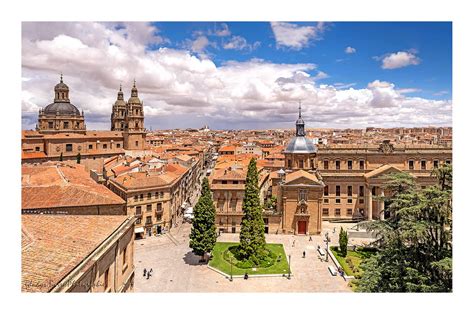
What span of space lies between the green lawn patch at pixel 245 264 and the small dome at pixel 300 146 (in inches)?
344

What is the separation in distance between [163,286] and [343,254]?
1169 centimetres

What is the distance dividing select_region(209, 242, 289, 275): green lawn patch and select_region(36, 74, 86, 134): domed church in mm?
35222

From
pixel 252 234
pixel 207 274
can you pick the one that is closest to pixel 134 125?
pixel 252 234

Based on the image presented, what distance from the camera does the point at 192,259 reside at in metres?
21.4

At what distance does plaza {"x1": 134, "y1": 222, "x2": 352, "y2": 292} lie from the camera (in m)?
17.5

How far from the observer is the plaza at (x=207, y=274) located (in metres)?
17.5

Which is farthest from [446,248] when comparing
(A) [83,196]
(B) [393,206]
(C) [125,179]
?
(C) [125,179]

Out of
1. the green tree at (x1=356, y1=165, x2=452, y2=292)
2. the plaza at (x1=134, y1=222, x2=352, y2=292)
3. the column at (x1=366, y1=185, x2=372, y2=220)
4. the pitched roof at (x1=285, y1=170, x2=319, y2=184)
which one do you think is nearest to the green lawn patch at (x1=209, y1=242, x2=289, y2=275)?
the plaza at (x1=134, y1=222, x2=352, y2=292)

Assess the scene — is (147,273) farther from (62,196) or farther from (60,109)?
(60,109)

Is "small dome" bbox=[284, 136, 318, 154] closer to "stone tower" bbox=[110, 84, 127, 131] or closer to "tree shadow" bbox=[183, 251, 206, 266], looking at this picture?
"tree shadow" bbox=[183, 251, 206, 266]

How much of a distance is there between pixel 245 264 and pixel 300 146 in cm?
1245

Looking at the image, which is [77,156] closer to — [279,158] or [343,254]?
[279,158]

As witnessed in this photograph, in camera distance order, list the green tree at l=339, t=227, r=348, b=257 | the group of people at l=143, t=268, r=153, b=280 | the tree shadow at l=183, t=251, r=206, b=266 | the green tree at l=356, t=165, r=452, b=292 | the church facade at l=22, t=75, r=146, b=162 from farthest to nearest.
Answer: the church facade at l=22, t=75, r=146, b=162, the green tree at l=339, t=227, r=348, b=257, the tree shadow at l=183, t=251, r=206, b=266, the group of people at l=143, t=268, r=153, b=280, the green tree at l=356, t=165, r=452, b=292

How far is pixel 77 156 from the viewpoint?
42.4 metres
